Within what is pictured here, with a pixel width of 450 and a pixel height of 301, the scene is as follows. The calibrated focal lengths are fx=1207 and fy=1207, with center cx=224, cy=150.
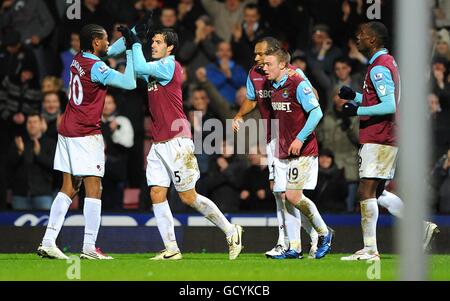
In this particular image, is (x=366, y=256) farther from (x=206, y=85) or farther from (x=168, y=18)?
(x=168, y=18)

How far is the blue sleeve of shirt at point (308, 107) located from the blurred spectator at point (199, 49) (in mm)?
4258

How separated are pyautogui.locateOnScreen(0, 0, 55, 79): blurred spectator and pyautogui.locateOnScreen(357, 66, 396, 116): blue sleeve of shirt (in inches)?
235

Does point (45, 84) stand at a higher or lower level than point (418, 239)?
higher

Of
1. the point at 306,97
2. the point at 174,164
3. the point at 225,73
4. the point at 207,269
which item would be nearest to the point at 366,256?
the point at 306,97

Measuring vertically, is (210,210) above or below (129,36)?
below

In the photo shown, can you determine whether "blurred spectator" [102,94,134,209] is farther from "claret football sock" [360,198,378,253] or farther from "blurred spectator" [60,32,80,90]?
"claret football sock" [360,198,378,253]

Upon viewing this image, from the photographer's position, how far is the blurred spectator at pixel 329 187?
597 inches

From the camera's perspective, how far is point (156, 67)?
478 inches

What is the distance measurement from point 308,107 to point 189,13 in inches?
199

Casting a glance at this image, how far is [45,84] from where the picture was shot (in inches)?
622

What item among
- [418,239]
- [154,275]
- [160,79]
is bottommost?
[154,275]

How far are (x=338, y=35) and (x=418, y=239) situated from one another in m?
10.0

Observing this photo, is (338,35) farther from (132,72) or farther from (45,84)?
(132,72)
